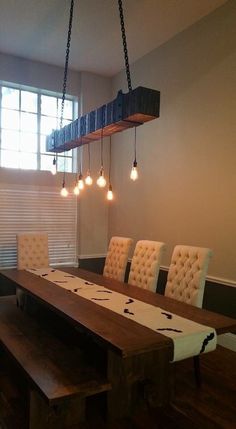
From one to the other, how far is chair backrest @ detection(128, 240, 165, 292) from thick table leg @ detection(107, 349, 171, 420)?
3.25 ft

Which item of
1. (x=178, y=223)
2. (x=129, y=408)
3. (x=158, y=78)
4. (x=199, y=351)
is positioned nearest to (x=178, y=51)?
(x=158, y=78)

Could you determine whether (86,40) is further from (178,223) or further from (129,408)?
(129,408)

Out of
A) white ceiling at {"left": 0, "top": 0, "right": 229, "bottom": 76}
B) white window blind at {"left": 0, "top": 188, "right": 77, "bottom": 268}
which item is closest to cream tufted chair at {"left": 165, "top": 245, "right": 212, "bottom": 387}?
white window blind at {"left": 0, "top": 188, "right": 77, "bottom": 268}

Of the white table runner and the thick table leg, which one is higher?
the white table runner

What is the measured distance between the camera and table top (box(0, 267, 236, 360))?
1.87 meters

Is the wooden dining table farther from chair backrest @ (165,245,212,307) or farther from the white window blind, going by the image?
the white window blind

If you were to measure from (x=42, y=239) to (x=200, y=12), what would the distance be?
314 cm

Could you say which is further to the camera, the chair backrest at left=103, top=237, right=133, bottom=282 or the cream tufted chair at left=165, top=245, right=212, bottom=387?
the chair backrest at left=103, top=237, right=133, bottom=282

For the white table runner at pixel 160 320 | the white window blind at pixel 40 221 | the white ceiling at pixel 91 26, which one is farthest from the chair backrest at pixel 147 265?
the white ceiling at pixel 91 26

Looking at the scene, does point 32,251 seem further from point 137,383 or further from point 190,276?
point 137,383

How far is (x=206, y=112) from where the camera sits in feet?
12.1

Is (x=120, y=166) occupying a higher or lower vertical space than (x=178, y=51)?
lower

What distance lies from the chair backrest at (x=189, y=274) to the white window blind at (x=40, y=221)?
7.47 feet

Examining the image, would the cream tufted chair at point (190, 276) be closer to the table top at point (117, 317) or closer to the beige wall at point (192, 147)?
the table top at point (117, 317)
